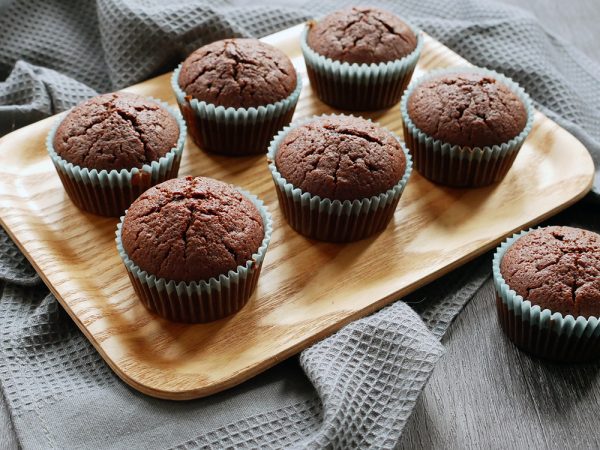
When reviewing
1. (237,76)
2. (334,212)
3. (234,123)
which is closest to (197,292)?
(334,212)

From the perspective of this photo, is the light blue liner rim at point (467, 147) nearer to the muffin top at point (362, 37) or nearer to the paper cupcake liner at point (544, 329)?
the muffin top at point (362, 37)

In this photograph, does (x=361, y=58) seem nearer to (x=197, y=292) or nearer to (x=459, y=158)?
(x=459, y=158)

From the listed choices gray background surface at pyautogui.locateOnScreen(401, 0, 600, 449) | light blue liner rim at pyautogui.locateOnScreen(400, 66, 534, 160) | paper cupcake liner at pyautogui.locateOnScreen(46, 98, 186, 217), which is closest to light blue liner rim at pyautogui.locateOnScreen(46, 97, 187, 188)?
paper cupcake liner at pyautogui.locateOnScreen(46, 98, 186, 217)

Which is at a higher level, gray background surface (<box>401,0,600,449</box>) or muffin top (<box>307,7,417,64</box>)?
muffin top (<box>307,7,417,64</box>)

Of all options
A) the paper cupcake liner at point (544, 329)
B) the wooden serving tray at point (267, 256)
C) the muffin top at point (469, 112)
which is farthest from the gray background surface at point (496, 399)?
the muffin top at point (469, 112)

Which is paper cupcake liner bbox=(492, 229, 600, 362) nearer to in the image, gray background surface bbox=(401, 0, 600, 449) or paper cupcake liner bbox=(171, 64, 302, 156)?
gray background surface bbox=(401, 0, 600, 449)

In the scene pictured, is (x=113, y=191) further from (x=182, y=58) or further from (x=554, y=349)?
(x=554, y=349)
